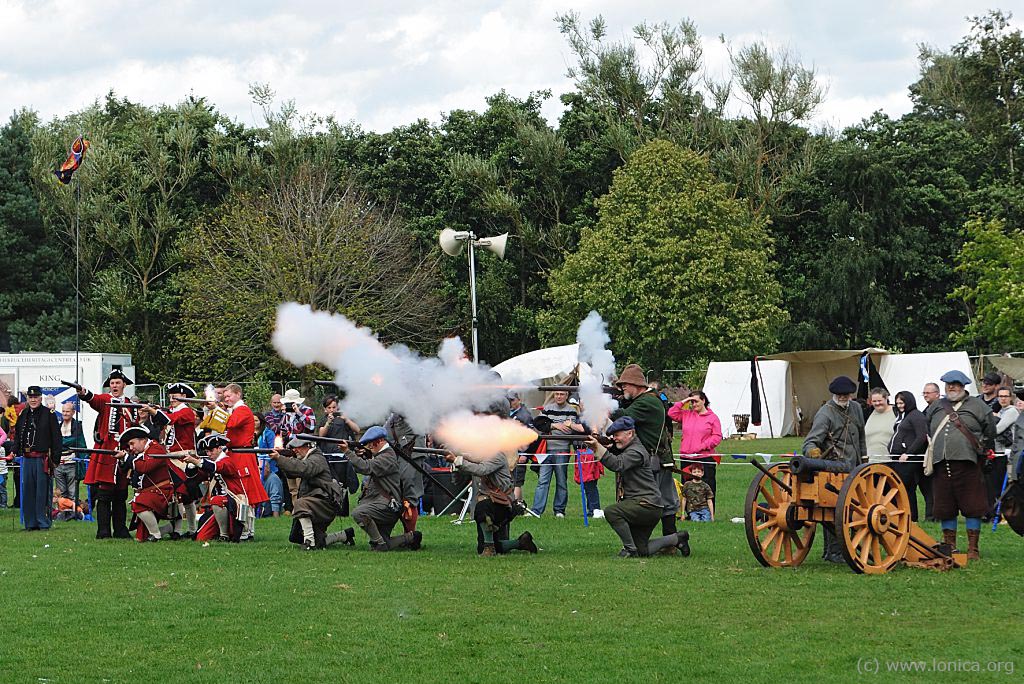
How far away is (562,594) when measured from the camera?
11.0 meters

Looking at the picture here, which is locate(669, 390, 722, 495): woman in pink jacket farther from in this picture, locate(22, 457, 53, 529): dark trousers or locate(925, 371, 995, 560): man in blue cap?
locate(22, 457, 53, 529): dark trousers

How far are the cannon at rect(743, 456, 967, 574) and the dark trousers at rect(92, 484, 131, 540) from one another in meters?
8.63

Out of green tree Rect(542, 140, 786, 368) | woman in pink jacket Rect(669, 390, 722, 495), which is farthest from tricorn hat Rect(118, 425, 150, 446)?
green tree Rect(542, 140, 786, 368)

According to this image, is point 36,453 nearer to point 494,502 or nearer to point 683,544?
point 494,502

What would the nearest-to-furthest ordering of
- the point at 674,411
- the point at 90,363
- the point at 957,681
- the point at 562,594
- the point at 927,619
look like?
the point at 957,681, the point at 927,619, the point at 562,594, the point at 674,411, the point at 90,363

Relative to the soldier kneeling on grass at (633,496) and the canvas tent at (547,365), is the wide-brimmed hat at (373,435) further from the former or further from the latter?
→ the canvas tent at (547,365)

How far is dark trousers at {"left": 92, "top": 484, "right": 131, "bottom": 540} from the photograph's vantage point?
53.9 ft

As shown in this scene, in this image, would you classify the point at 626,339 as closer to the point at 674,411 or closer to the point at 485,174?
the point at 485,174

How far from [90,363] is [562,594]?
23558 mm

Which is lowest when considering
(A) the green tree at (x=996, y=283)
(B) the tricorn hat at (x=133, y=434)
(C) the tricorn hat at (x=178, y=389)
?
(B) the tricorn hat at (x=133, y=434)

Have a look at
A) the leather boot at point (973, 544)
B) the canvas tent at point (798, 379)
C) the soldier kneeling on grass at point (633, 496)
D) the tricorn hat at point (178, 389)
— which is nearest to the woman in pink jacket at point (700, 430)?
the soldier kneeling on grass at point (633, 496)

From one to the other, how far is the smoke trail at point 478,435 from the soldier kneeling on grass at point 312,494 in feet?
6.76

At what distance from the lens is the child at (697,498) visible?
17.6 meters

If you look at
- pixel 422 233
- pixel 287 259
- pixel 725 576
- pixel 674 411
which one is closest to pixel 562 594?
pixel 725 576
